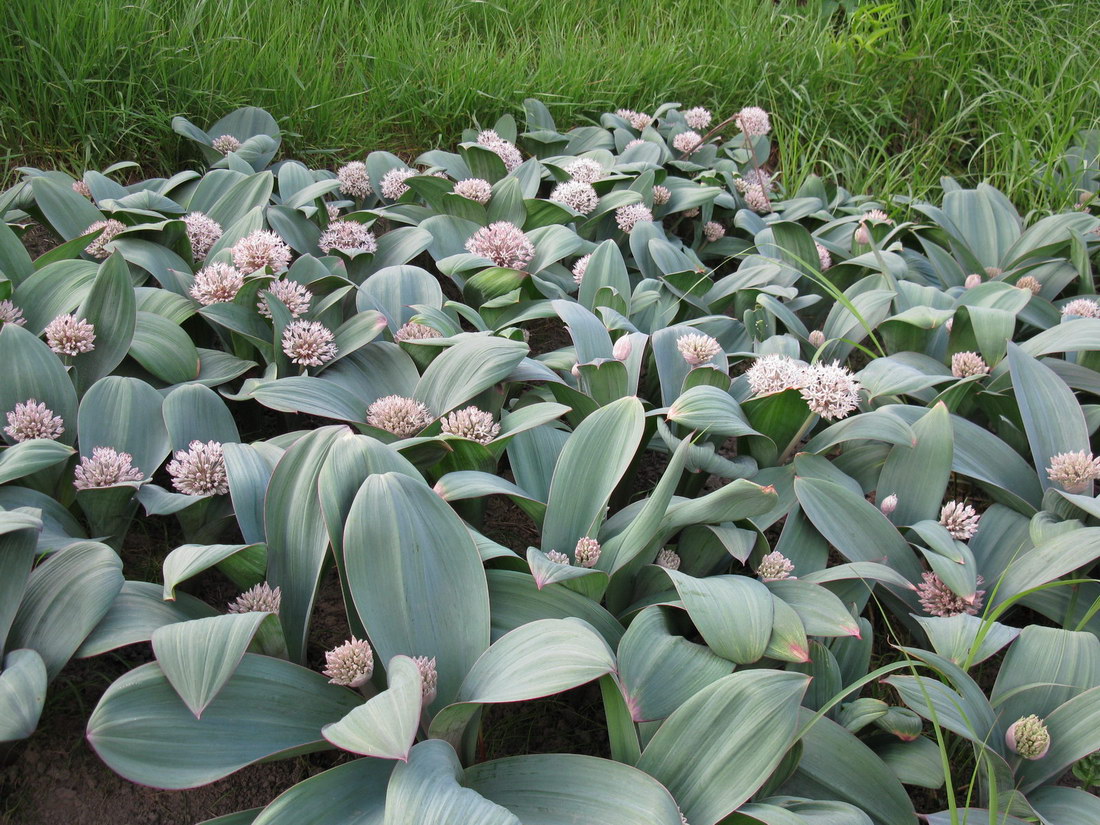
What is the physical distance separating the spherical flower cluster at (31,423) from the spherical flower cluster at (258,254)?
1.76 ft

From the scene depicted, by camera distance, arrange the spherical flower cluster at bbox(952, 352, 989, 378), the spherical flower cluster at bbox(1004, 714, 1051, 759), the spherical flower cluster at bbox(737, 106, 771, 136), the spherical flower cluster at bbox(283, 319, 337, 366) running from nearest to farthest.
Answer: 1. the spherical flower cluster at bbox(1004, 714, 1051, 759)
2. the spherical flower cluster at bbox(283, 319, 337, 366)
3. the spherical flower cluster at bbox(952, 352, 989, 378)
4. the spherical flower cluster at bbox(737, 106, 771, 136)

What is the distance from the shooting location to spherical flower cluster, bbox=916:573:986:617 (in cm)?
153

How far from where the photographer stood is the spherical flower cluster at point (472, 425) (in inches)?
61.0

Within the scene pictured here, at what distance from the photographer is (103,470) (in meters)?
1.43

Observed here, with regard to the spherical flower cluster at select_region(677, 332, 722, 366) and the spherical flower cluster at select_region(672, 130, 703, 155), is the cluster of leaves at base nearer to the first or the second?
the spherical flower cluster at select_region(677, 332, 722, 366)

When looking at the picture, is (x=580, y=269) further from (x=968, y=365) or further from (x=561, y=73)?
(x=561, y=73)

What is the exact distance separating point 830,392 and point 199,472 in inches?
47.1

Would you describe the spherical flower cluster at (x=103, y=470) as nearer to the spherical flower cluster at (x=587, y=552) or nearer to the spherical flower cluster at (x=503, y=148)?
the spherical flower cluster at (x=587, y=552)

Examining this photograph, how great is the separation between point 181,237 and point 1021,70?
3740mm

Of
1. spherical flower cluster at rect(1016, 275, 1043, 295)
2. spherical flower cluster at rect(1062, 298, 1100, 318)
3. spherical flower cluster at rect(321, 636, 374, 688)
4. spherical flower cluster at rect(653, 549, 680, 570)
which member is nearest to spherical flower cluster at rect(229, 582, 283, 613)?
spherical flower cluster at rect(321, 636, 374, 688)

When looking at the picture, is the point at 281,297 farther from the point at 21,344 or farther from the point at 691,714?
the point at 691,714

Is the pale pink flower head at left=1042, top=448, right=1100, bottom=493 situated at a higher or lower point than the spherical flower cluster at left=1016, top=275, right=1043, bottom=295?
lower

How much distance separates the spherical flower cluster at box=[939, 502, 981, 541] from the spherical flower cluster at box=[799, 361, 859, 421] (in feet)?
0.93

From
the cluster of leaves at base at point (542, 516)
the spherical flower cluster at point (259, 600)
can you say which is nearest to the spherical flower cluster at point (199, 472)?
the cluster of leaves at base at point (542, 516)
